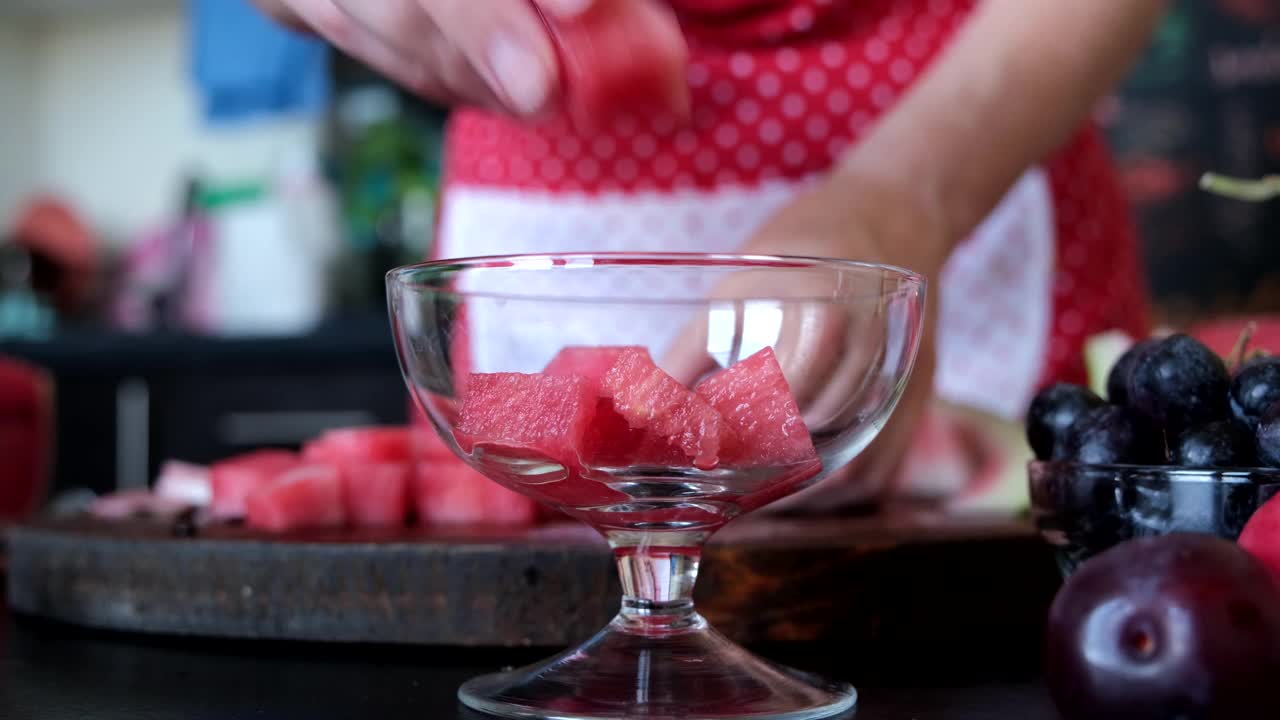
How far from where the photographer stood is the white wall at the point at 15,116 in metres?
4.01

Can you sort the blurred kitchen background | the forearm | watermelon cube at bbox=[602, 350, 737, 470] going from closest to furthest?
watermelon cube at bbox=[602, 350, 737, 470] < the forearm < the blurred kitchen background

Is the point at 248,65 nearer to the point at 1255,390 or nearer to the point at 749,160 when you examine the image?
the point at 749,160

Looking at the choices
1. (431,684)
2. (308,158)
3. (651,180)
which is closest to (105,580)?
(431,684)

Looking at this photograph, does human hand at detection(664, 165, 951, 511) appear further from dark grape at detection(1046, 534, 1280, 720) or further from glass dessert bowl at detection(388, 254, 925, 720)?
dark grape at detection(1046, 534, 1280, 720)

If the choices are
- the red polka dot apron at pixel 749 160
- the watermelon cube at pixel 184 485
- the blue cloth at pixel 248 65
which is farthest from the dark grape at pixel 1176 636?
the blue cloth at pixel 248 65

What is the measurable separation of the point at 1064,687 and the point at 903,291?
218 millimetres

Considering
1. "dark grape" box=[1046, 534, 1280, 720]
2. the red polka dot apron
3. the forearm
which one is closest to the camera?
"dark grape" box=[1046, 534, 1280, 720]

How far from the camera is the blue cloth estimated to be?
3033 millimetres

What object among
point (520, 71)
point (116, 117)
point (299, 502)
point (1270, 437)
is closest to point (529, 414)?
point (520, 71)

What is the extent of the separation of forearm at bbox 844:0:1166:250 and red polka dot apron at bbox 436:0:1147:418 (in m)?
0.28

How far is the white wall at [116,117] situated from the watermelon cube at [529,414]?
3557 millimetres

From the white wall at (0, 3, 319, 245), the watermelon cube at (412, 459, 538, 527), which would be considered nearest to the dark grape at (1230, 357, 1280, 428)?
the watermelon cube at (412, 459, 538, 527)

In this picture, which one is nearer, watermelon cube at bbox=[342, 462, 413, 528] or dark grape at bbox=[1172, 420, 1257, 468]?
dark grape at bbox=[1172, 420, 1257, 468]

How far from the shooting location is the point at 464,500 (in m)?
0.92
